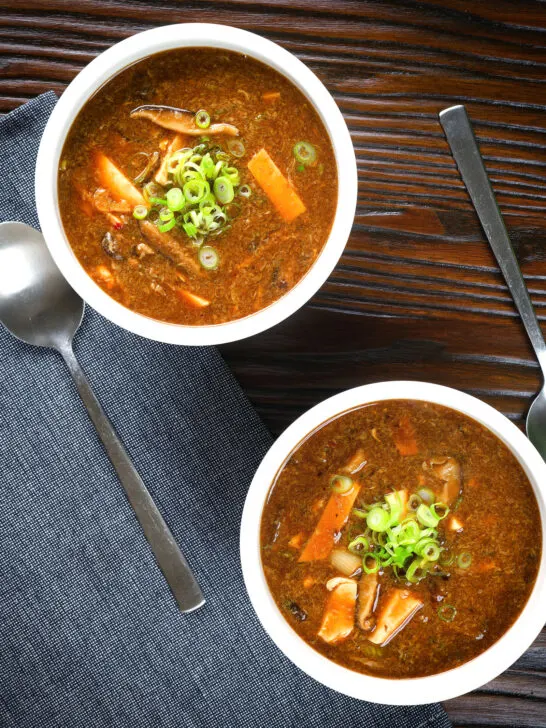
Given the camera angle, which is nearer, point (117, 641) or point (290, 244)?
point (290, 244)

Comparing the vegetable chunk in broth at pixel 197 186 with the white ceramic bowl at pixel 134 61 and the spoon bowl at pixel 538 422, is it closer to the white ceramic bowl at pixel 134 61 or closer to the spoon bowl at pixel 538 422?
the white ceramic bowl at pixel 134 61

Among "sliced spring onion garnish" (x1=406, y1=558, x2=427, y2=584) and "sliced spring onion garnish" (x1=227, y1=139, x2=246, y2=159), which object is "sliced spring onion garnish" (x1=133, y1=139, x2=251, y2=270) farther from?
"sliced spring onion garnish" (x1=406, y1=558, x2=427, y2=584)

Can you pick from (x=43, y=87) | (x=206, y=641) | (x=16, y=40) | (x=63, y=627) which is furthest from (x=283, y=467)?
(x=16, y=40)

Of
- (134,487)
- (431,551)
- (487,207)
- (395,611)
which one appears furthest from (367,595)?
(487,207)

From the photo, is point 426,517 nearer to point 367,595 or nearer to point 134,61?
point 367,595

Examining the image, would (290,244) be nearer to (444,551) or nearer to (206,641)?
(444,551)

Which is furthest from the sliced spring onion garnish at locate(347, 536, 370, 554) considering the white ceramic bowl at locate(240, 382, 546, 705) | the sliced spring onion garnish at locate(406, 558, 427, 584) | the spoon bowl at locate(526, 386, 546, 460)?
the spoon bowl at locate(526, 386, 546, 460)

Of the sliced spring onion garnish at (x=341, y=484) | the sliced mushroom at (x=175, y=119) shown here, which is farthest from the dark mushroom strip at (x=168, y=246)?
the sliced spring onion garnish at (x=341, y=484)

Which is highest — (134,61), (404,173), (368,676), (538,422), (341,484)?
(134,61)
